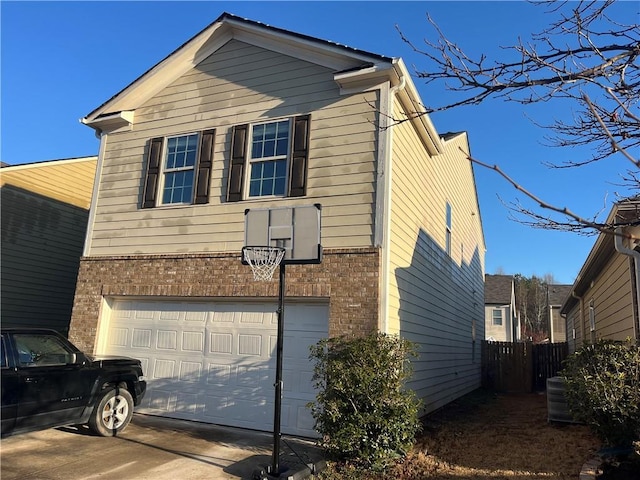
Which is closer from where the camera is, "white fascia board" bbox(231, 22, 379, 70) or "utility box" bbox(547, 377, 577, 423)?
"white fascia board" bbox(231, 22, 379, 70)

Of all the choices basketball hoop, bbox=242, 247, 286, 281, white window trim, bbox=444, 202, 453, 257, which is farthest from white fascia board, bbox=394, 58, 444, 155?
basketball hoop, bbox=242, 247, 286, 281

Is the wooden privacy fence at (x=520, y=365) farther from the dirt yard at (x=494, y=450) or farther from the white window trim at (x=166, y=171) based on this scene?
the white window trim at (x=166, y=171)

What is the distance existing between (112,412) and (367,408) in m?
4.10

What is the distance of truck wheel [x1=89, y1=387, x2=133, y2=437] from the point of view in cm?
748

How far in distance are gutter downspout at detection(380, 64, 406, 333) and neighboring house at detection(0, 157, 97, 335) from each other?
10.7m

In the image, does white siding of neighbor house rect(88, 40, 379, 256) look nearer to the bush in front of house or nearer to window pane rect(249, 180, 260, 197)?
window pane rect(249, 180, 260, 197)

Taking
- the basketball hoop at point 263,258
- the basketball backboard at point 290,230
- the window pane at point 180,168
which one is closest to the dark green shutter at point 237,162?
the window pane at point 180,168

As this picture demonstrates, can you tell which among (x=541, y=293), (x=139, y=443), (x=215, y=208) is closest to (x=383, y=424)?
(x=139, y=443)

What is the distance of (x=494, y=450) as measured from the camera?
7.23 meters

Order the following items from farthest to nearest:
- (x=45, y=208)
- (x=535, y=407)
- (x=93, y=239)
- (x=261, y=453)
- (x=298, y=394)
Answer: (x=45, y=208) < (x=535, y=407) < (x=93, y=239) < (x=298, y=394) < (x=261, y=453)

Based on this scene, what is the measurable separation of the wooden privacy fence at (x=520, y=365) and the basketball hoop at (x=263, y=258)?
14.6 meters

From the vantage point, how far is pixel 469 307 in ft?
55.1

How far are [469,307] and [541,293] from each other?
53158 millimetres

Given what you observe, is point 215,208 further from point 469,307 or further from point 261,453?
point 469,307
